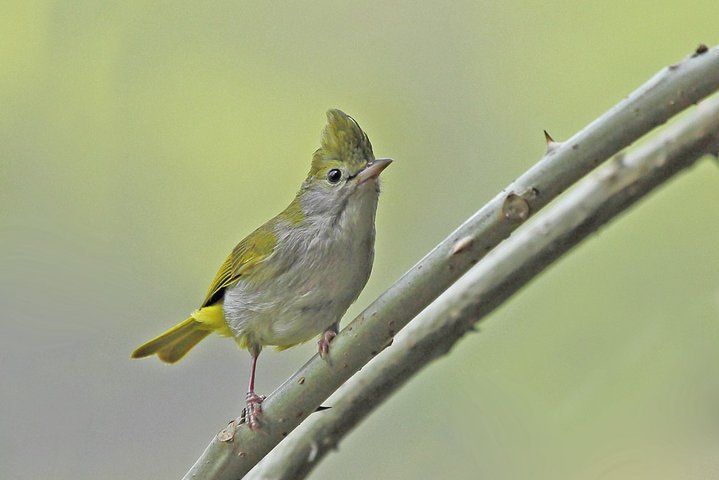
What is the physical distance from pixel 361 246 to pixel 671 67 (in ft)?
2.56

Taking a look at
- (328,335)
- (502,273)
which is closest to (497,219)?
(502,273)

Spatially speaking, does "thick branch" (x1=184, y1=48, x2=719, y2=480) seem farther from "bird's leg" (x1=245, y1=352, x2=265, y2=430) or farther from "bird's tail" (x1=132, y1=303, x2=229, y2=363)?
"bird's tail" (x1=132, y1=303, x2=229, y2=363)

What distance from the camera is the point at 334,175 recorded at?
1.66 m

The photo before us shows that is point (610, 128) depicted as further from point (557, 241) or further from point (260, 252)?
point (260, 252)

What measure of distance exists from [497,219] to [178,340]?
1252 mm

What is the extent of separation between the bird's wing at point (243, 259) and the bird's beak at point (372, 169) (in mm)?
264

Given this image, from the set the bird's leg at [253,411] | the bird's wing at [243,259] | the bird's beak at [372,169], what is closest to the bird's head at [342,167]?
the bird's beak at [372,169]

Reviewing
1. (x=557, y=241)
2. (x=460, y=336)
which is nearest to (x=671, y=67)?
(x=557, y=241)

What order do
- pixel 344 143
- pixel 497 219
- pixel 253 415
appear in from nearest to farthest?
pixel 497 219, pixel 253 415, pixel 344 143

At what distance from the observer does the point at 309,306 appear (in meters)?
1.63

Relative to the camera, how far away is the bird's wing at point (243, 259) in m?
1.81

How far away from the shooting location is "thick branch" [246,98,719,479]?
2.92 feet

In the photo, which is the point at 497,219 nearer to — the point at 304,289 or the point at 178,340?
the point at 304,289

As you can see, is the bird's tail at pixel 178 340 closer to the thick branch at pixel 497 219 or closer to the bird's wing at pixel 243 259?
the bird's wing at pixel 243 259
